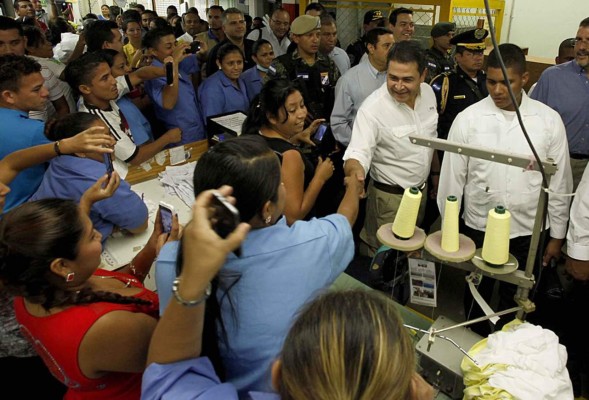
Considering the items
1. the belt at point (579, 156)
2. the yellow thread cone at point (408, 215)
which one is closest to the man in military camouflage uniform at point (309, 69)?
the belt at point (579, 156)

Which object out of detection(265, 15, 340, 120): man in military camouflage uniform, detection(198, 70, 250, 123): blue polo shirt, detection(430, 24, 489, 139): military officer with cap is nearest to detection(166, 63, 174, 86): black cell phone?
detection(198, 70, 250, 123): blue polo shirt

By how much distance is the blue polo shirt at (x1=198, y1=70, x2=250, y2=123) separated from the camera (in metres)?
3.27

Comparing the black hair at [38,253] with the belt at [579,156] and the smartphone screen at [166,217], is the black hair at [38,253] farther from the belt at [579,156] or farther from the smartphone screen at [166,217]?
the belt at [579,156]

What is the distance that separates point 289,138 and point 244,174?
4.17 feet

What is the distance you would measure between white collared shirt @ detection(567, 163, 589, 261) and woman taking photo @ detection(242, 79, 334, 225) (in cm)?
105

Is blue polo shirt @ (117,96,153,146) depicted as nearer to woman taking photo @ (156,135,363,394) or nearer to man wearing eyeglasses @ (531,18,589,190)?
woman taking photo @ (156,135,363,394)

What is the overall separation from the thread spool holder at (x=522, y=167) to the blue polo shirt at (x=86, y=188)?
1.26m

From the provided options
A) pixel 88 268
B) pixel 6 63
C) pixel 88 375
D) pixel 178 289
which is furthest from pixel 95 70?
pixel 178 289

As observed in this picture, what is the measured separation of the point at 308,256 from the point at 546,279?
194 cm

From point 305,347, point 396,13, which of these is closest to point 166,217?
point 305,347

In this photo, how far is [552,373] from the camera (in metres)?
1.04

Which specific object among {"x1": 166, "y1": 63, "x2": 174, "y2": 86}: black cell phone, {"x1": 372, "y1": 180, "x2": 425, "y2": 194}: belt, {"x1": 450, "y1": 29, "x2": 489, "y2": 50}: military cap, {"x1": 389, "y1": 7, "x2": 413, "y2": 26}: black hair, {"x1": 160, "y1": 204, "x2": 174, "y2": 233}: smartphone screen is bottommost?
{"x1": 372, "y1": 180, "x2": 425, "y2": 194}: belt

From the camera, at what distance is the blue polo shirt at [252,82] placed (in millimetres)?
3658

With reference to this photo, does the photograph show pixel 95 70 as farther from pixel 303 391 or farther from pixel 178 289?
pixel 303 391
